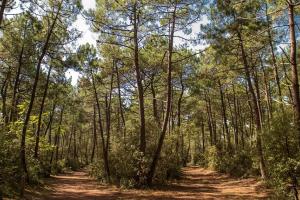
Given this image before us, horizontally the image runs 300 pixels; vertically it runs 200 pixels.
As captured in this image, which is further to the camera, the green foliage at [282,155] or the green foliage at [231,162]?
the green foliage at [231,162]

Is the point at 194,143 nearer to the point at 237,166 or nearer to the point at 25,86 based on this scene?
the point at 237,166

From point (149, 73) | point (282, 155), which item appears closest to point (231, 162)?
point (149, 73)

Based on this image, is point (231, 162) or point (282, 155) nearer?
point (282, 155)

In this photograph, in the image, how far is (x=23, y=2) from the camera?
12.4m

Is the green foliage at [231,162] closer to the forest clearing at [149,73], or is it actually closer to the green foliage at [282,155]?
the forest clearing at [149,73]

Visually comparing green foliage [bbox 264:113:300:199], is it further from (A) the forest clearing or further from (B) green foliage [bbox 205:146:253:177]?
(B) green foliage [bbox 205:146:253:177]

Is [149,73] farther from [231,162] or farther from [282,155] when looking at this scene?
[282,155]

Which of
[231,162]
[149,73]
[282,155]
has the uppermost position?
[149,73]

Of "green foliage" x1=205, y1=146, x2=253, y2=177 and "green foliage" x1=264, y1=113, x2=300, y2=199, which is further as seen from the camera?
"green foliage" x1=205, y1=146, x2=253, y2=177

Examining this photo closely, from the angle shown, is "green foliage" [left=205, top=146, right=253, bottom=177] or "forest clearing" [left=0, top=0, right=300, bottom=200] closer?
"forest clearing" [left=0, top=0, right=300, bottom=200]

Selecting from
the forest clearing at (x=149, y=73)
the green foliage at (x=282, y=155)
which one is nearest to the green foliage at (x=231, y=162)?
the forest clearing at (x=149, y=73)

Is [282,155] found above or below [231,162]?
above

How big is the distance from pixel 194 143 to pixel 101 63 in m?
41.0

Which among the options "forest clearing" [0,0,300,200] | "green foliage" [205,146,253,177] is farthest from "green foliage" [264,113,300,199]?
"green foliage" [205,146,253,177]
